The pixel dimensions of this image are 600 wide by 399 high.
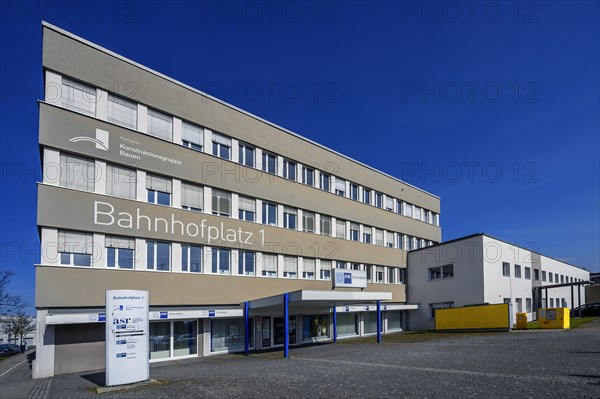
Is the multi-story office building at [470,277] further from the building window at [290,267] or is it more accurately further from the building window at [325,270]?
the building window at [290,267]

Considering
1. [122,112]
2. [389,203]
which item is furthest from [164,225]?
[389,203]

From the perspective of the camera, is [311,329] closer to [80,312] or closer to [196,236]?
[196,236]

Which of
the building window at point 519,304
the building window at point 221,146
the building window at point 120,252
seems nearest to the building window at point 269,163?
the building window at point 221,146

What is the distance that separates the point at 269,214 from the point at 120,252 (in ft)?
31.1

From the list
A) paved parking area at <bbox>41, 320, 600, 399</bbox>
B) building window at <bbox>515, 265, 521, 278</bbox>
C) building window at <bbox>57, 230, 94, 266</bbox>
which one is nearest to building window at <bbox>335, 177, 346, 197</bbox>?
paved parking area at <bbox>41, 320, 600, 399</bbox>

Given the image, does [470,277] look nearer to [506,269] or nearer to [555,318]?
[506,269]

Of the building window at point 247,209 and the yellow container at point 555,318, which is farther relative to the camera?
the yellow container at point 555,318

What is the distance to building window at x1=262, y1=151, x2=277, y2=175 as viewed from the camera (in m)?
28.5

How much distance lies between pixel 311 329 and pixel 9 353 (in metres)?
38.4

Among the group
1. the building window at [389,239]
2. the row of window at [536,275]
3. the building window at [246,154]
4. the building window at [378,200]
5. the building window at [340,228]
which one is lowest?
the row of window at [536,275]

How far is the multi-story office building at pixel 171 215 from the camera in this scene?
19.1m

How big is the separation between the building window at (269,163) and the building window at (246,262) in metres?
5.09

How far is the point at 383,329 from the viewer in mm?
37500

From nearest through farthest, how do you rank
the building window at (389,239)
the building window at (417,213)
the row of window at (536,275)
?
the row of window at (536,275)
the building window at (389,239)
the building window at (417,213)
